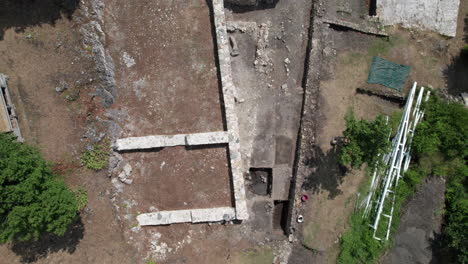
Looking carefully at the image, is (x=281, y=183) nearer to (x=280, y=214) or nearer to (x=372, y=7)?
(x=280, y=214)

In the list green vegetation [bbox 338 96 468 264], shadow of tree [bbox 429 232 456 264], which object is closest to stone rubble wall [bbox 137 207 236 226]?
green vegetation [bbox 338 96 468 264]

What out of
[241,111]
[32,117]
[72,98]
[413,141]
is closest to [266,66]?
[241,111]

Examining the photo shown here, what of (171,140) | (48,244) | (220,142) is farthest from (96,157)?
(220,142)

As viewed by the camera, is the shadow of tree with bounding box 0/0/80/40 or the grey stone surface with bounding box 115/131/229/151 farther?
the grey stone surface with bounding box 115/131/229/151

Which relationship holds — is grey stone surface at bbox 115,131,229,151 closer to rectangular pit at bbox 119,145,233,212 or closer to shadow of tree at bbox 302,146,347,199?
rectangular pit at bbox 119,145,233,212

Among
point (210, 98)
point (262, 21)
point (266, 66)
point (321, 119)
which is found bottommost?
point (321, 119)

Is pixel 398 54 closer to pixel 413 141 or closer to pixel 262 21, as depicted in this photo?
pixel 413 141
